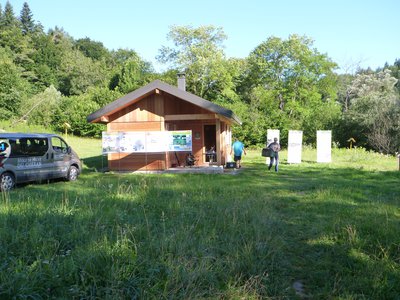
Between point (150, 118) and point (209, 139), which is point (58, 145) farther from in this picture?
point (209, 139)

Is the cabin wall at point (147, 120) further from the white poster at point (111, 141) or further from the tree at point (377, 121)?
the tree at point (377, 121)

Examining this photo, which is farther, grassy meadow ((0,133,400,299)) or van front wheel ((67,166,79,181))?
van front wheel ((67,166,79,181))

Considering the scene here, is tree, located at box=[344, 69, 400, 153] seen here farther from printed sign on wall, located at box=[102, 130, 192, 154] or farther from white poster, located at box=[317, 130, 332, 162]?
printed sign on wall, located at box=[102, 130, 192, 154]

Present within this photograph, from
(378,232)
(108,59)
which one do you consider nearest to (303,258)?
(378,232)

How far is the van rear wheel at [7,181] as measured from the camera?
11312 millimetres

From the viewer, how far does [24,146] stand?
1227 cm

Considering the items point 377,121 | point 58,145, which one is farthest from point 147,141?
point 377,121

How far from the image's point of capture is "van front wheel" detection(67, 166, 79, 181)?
14.3 meters

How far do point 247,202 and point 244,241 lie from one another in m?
2.67

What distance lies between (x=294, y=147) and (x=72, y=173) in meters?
12.2

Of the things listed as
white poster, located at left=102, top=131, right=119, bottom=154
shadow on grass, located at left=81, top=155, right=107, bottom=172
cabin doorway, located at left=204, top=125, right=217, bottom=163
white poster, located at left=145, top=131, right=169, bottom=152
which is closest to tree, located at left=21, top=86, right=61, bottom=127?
shadow on grass, located at left=81, top=155, right=107, bottom=172

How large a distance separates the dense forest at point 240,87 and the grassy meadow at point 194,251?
27.8 meters

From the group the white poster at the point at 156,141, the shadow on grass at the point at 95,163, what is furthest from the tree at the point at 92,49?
the white poster at the point at 156,141

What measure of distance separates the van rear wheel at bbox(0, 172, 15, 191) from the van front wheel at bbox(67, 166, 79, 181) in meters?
2.67
